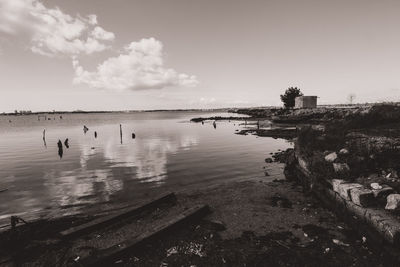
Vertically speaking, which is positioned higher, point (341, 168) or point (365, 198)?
point (341, 168)

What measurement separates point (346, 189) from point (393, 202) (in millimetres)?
1487

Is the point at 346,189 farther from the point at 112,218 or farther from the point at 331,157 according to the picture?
the point at 112,218

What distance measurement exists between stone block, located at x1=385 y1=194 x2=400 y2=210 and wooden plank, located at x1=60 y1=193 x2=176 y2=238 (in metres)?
7.57

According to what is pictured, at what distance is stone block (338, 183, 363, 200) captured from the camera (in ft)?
27.0

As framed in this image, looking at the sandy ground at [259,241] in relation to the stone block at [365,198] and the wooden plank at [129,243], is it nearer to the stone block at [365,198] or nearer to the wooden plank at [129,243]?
the wooden plank at [129,243]

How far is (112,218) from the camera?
29.5ft

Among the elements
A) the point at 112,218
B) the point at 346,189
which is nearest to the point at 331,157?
the point at 346,189

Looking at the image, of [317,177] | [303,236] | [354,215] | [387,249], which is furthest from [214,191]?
[387,249]

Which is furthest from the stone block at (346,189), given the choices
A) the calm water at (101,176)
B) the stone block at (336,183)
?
the calm water at (101,176)

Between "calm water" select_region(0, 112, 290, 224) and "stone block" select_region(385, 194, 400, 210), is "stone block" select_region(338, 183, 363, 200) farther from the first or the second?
"calm water" select_region(0, 112, 290, 224)

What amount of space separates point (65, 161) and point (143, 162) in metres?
7.45

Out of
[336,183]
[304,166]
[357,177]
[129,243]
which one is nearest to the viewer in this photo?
[129,243]

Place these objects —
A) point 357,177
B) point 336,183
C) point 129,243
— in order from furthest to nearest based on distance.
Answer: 1. point 357,177
2. point 336,183
3. point 129,243

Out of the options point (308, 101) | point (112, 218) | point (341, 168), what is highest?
point (308, 101)
